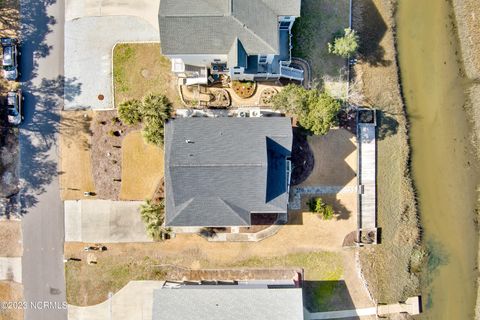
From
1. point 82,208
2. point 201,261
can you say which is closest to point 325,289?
point 201,261

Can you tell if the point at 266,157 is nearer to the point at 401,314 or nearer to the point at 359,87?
the point at 359,87

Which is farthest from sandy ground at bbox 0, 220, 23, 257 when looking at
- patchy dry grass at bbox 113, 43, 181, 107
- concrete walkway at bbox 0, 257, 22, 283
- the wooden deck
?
the wooden deck

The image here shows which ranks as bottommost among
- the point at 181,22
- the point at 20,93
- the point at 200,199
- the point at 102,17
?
the point at 200,199

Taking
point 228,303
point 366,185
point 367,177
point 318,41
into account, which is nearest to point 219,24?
point 318,41

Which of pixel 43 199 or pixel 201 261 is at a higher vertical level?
pixel 43 199

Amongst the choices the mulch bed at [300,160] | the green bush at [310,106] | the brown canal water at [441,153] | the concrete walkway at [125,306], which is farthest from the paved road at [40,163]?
the brown canal water at [441,153]

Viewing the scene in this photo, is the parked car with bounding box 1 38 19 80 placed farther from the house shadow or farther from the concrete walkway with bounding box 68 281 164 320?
the house shadow

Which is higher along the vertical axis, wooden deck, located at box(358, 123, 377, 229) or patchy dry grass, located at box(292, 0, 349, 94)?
patchy dry grass, located at box(292, 0, 349, 94)
